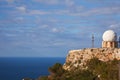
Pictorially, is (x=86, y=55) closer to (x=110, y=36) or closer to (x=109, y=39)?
(x=109, y=39)

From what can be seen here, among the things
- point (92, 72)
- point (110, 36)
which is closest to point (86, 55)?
point (92, 72)

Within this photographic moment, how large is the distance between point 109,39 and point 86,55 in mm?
3562

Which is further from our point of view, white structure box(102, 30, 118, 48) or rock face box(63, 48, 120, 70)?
white structure box(102, 30, 118, 48)

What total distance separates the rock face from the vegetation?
848mm

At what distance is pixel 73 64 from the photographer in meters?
48.9

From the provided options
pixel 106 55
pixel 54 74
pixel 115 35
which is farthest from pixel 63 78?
pixel 115 35

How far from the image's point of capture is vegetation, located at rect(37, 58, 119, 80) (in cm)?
4219

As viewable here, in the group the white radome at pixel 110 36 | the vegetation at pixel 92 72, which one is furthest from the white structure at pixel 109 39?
the vegetation at pixel 92 72

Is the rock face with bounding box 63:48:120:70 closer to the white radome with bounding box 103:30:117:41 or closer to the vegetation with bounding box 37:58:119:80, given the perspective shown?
the vegetation with bounding box 37:58:119:80

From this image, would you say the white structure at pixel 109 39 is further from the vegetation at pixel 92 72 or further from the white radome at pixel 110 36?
the vegetation at pixel 92 72

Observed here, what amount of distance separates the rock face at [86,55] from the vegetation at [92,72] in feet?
2.78

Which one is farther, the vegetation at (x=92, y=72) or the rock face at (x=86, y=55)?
the rock face at (x=86, y=55)

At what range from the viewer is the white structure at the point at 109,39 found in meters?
48.2

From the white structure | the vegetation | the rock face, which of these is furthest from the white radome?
the vegetation
